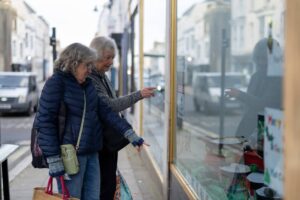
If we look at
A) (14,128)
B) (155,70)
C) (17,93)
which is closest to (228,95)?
(155,70)

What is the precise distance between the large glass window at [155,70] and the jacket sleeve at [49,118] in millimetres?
2685

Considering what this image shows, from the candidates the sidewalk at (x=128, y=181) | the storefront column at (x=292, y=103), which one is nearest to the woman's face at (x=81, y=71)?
the storefront column at (x=292, y=103)

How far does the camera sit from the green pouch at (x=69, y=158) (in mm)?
3273

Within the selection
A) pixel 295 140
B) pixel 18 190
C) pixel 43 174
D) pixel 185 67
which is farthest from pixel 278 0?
pixel 43 174

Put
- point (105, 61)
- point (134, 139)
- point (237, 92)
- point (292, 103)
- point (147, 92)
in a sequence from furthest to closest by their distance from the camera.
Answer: point (237, 92) < point (147, 92) < point (105, 61) < point (134, 139) < point (292, 103)

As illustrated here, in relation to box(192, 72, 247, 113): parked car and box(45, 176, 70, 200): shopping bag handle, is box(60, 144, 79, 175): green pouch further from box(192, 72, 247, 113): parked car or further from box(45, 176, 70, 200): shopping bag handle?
box(192, 72, 247, 113): parked car

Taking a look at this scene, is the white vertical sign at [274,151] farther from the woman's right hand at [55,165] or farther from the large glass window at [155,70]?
the large glass window at [155,70]

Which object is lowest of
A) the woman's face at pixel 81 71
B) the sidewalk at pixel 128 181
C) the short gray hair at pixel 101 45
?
the sidewalk at pixel 128 181

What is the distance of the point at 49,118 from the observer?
3.22 metres

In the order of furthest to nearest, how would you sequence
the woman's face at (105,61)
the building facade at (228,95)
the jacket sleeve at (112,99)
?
the woman's face at (105,61) → the jacket sleeve at (112,99) → the building facade at (228,95)

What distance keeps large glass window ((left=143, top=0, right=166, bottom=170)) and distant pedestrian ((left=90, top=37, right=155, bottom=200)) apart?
188 centimetres

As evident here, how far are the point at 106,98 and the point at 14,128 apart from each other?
11684mm

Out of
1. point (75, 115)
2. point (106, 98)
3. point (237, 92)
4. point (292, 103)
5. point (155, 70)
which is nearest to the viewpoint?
point (292, 103)

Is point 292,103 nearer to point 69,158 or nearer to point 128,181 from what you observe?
point 69,158
